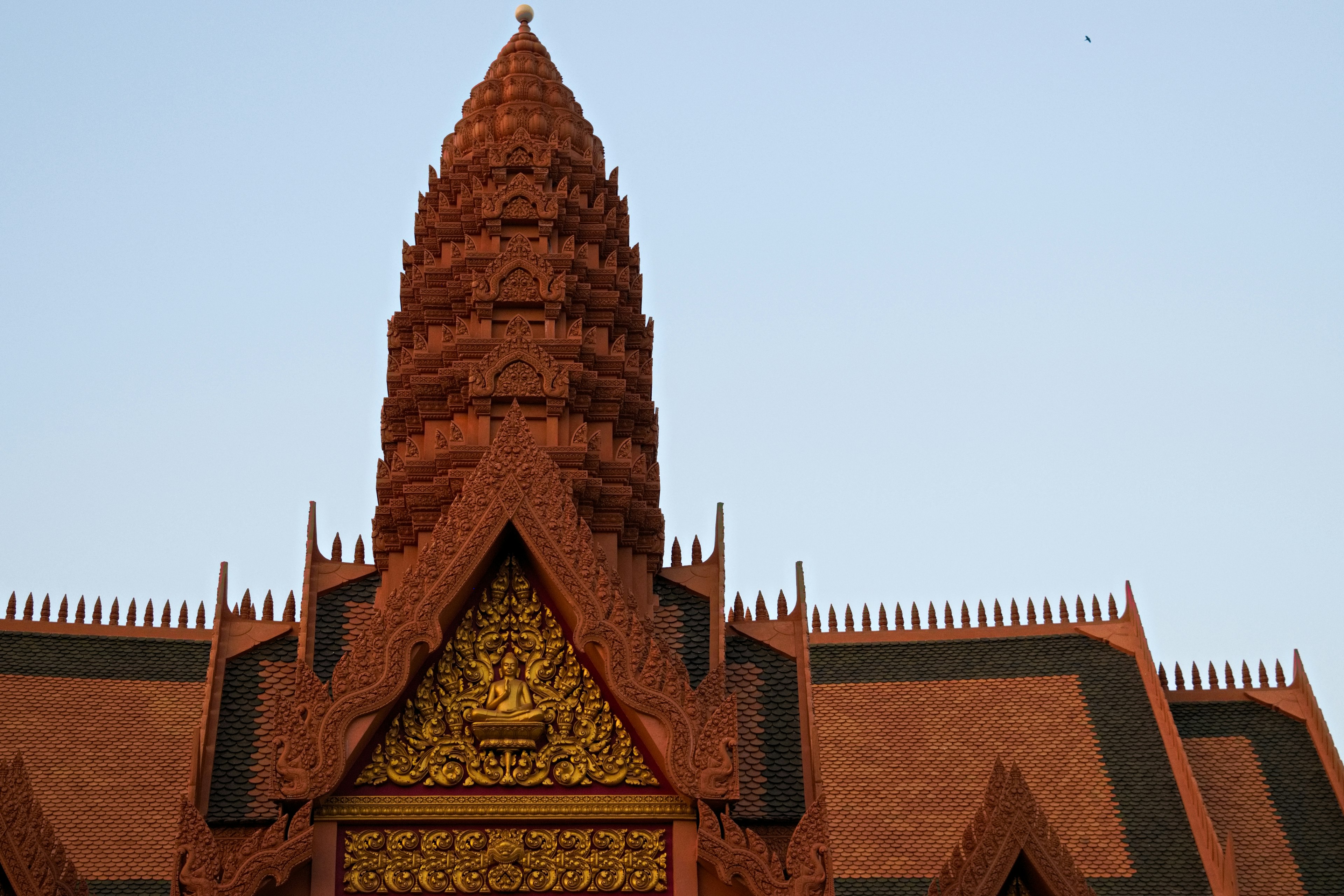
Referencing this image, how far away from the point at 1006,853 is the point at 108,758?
12.9 metres

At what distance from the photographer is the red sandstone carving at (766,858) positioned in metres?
16.0

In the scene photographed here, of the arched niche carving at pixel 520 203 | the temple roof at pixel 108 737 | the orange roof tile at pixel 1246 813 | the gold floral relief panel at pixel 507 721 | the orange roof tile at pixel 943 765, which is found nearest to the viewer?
the gold floral relief panel at pixel 507 721

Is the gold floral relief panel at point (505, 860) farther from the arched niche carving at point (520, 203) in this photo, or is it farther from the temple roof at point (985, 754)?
the temple roof at point (985, 754)

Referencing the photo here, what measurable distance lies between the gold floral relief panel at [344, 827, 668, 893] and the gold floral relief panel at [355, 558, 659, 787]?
43cm

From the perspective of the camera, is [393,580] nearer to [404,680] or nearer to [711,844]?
[404,680]

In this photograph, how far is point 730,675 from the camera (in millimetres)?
19484

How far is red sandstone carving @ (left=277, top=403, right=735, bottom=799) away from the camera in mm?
16281

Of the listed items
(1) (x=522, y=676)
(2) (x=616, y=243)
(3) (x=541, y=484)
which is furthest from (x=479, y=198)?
(1) (x=522, y=676)

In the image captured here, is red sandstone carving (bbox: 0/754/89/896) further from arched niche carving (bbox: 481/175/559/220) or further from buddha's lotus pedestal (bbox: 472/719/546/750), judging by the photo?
arched niche carving (bbox: 481/175/559/220)

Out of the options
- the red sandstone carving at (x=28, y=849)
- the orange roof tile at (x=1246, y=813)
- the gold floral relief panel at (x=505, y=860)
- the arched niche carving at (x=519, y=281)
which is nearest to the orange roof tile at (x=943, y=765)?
the orange roof tile at (x=1246, y=813)

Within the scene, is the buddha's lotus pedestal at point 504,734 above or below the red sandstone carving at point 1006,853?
above

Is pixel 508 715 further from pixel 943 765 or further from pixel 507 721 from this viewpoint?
pixel 943 765

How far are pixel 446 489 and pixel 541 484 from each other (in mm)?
2173

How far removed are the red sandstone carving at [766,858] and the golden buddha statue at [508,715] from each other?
165 centimetres
